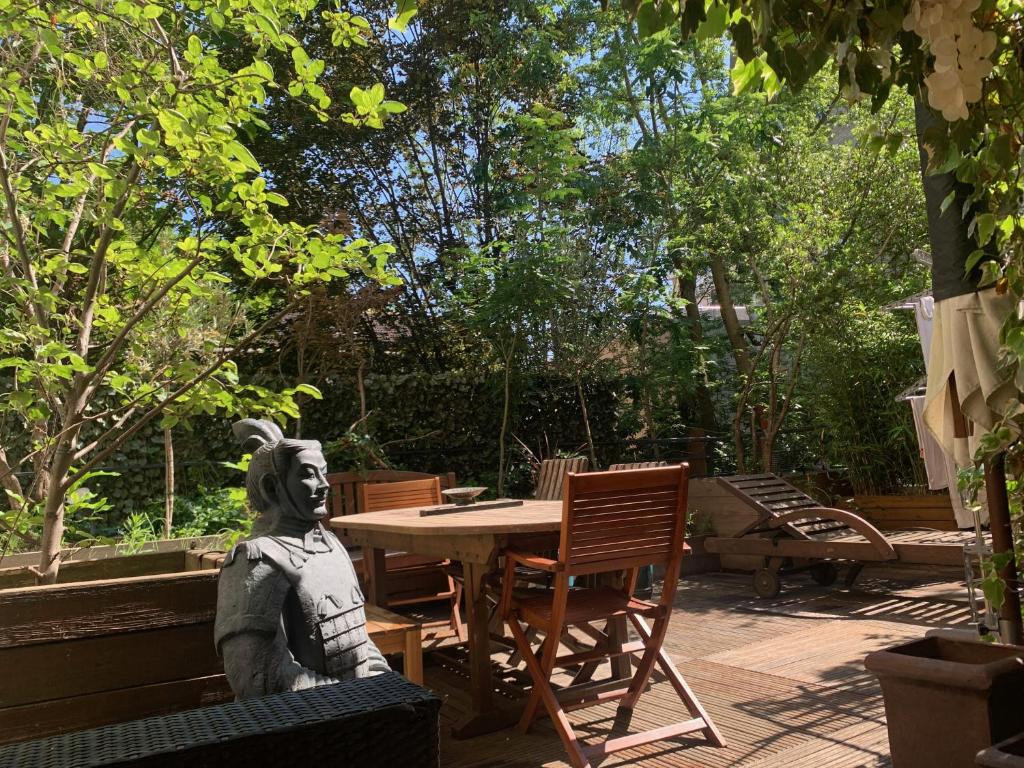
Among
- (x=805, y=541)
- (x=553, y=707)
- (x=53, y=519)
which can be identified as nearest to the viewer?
(x=53, y=519)

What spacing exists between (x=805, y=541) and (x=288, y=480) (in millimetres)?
5165

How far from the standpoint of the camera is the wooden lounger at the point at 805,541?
6.14 meters

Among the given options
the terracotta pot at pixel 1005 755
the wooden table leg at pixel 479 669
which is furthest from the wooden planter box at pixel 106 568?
the terracotta pot at pixel 1005 755

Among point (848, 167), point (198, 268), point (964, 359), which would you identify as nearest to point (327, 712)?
point (198, 268)

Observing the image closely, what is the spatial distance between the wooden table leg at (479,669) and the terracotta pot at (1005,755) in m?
2.14

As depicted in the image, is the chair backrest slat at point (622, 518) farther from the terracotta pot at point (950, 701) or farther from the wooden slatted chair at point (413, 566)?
the wooden slatted chair at point (413, 566)

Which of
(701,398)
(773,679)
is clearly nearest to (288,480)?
(773,679)

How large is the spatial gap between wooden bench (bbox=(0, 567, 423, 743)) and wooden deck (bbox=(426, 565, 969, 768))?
1414 mm

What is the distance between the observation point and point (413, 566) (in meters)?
5.65

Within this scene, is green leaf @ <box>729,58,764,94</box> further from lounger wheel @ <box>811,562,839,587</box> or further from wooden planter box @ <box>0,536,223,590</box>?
lounger wheel @ <box>811,562,839,587</box>

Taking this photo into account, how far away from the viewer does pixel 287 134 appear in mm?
9875

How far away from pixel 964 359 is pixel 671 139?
730 centimetres

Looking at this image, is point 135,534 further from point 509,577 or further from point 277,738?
point 277,738

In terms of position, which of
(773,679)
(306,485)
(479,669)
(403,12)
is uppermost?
(403,12)
